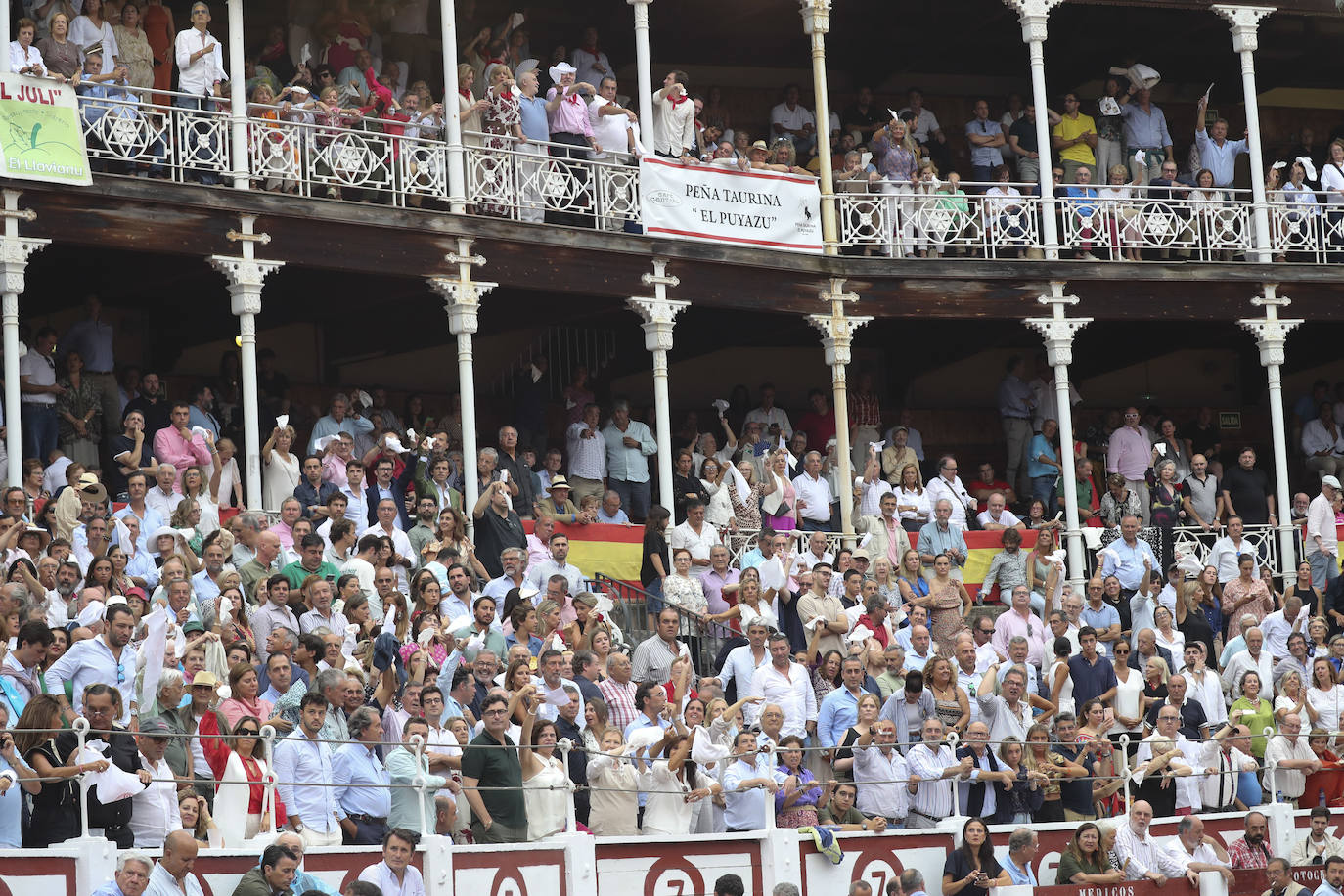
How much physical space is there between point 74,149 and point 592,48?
22.8 ft

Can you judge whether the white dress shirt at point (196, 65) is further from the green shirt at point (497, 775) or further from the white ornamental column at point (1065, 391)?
the white ornamental column at point (1065, 391)

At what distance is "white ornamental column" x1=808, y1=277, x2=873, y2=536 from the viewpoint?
2444 centimetres

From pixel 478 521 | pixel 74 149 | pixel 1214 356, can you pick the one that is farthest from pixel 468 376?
pixel 1214 356

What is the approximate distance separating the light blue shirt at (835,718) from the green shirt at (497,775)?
3.07m

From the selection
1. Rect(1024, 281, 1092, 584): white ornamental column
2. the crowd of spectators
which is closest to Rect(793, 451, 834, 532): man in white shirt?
Rect(1024, 281, 1092, 584): white ornamental column

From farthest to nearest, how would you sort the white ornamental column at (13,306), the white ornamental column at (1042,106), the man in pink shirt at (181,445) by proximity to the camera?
the white ornamental column at (1042,106) → the man in pink shirt at (181,445) → the white ornamental column at (13,306)

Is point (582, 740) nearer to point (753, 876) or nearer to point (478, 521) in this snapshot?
point (753, 876)

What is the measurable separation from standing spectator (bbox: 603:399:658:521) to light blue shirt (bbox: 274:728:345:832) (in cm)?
923

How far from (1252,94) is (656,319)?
26.1ft

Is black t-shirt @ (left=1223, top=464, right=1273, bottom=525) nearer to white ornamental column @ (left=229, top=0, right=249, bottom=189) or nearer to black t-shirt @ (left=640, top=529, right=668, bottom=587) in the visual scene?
black t-shirt @ (left=640, top=529, right=668, bottom=587)

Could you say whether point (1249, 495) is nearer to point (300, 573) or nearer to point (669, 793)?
point (669, 793)

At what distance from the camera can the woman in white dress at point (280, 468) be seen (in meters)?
20.5

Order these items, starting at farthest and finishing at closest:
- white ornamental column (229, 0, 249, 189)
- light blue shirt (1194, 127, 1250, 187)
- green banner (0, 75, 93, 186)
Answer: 1. light blue shirt (1194, 127, 1250, 187)
2. white ornamental column (229, 0, 249, 189)
3. green banner (0, 75, 93, 186)

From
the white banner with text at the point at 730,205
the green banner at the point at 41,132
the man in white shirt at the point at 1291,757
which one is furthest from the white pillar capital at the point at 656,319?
the man in white shirt at the point at 1291,757
